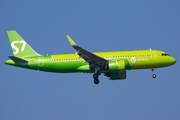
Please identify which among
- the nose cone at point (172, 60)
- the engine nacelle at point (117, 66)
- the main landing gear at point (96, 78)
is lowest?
the main landing gear at point (96, 78)

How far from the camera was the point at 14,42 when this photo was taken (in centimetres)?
4738

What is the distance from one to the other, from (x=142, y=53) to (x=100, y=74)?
7.36m

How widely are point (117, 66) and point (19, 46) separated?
56.8 feet

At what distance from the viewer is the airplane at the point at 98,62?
134 ft

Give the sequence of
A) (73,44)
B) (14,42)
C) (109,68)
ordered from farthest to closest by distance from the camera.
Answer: (14,42), (109,68), (73,44)

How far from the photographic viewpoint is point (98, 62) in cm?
4144

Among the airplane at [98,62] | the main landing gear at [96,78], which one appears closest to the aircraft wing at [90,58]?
the airplane at [98,62]

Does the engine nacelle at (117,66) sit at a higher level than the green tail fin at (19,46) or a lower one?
lower

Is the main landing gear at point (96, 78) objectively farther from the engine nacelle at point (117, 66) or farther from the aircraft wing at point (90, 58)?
the engine nacelle at point (117, 66)

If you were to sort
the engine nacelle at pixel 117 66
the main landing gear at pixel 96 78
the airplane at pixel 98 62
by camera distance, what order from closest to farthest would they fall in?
1. the engine nacelle at pixel 117 66
2. the airplane at pixel 98 62
3. the main landing gear at pixel 96 78

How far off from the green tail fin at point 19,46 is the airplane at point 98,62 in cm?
102

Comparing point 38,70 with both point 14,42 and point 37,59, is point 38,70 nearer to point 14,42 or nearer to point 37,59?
point 37,59

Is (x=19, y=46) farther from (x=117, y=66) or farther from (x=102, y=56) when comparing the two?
(x=117, y=66)

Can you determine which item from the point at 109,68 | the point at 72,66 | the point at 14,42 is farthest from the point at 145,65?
the point at 14,42
